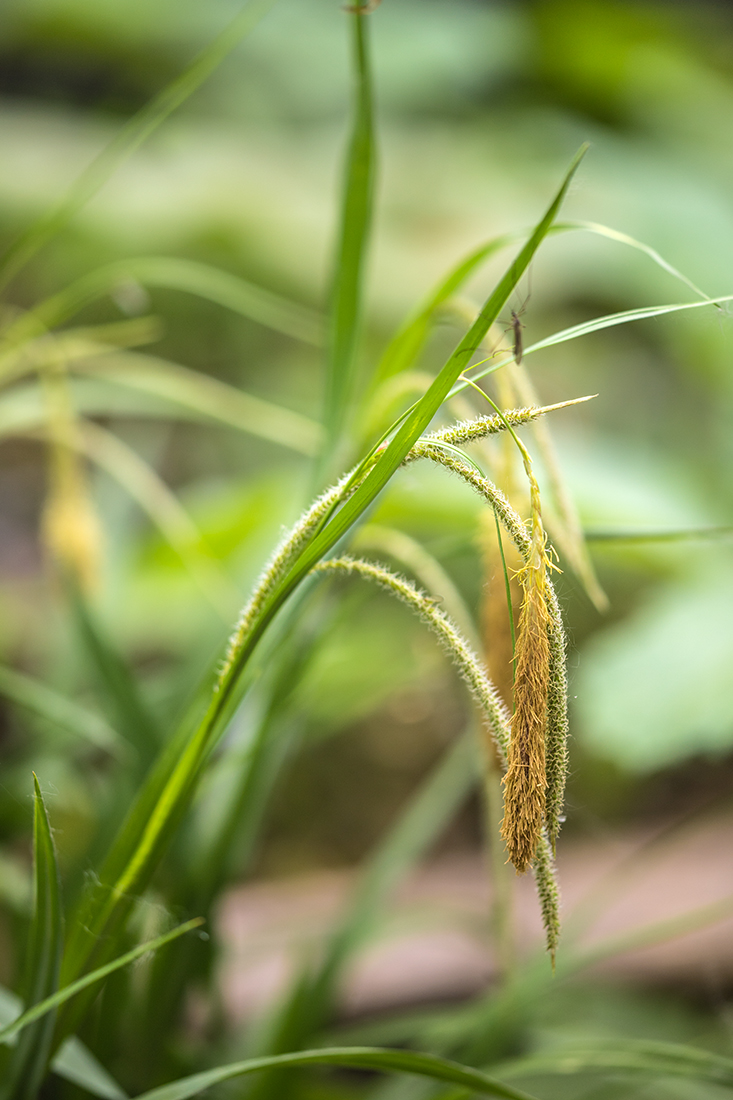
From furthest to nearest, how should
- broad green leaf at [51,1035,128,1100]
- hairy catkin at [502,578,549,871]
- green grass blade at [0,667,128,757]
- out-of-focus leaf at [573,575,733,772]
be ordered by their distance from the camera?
out-of-focus leaf at [573,575,733,772] → green grass blade at [0,667,128,757] → broad green leaf at [51,1035,128,1100] → hairy catkin at [502,578,549,871]

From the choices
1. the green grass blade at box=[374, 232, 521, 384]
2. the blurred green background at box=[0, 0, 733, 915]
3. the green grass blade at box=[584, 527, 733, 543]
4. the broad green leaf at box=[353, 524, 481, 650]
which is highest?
the blurred green background at box=[0, 0, 733, 915]

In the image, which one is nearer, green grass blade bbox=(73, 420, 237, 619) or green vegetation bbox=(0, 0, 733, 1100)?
green vegetation bbox=(0, 0, 733, 1100)

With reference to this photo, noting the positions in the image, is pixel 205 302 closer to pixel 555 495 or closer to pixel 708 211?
pixel 708 211

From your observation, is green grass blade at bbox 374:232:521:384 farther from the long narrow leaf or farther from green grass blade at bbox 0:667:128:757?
green grass blade at bbox 0:667:128:757

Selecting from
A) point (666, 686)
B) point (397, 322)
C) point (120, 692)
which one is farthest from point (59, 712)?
point (397, 322)

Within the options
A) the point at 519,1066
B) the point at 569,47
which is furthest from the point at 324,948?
the point at 569,47

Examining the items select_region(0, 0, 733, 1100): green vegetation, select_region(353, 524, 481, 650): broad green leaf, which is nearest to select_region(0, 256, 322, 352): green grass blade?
select_region(0, 0, 733, 1100): green vegetation

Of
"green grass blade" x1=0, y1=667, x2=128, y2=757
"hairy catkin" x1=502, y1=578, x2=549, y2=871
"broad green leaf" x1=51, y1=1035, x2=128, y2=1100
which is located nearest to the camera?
"hairy catkin" x1=502, y1=578, x2=549, y2=871
